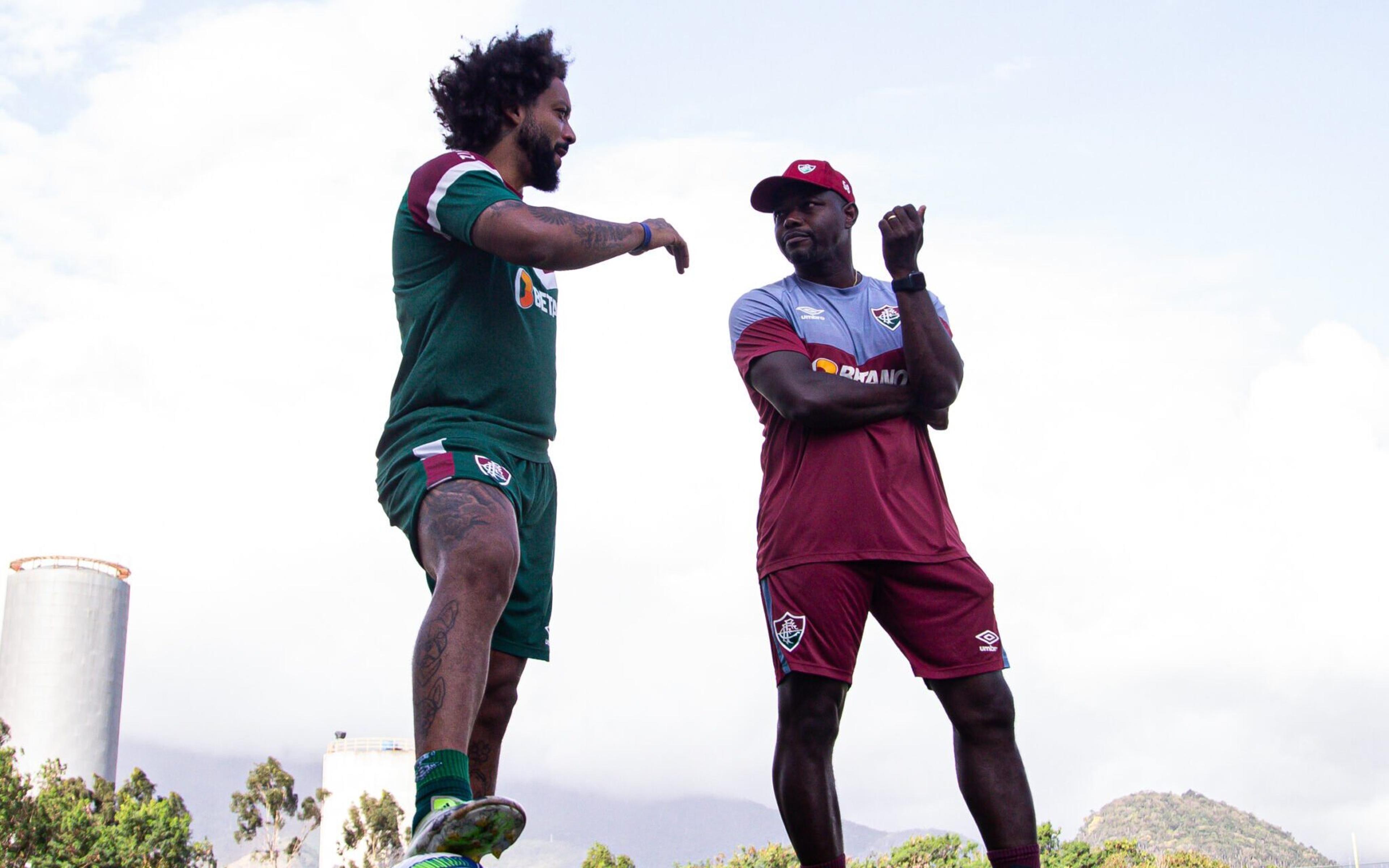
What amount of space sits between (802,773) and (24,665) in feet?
336

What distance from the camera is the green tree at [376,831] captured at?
5591cm

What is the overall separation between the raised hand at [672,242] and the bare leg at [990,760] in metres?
1.67

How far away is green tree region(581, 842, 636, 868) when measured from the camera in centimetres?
5191

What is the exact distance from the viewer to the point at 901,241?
468 cm

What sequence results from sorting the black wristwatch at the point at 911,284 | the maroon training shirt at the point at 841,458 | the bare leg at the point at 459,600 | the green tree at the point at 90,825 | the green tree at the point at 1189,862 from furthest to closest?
the green tree at the point at 1189,862
the green tree at the point at 90,825
the black wristwatch at the point at 911,284
the maroon training shirt at the point at 841,458
the bare leg at the point at 459,600

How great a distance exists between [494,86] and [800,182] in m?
1.37

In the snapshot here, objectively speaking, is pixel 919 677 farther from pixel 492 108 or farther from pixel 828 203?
pixel 492 108

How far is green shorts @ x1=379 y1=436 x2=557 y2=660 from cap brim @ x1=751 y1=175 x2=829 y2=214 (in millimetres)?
1633

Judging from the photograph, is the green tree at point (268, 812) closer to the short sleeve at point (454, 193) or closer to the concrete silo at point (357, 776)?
the concrete silo at point (357, 776)

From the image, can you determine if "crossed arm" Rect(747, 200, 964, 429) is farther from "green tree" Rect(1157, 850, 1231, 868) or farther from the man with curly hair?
"green tree" Rect(1157, 850, 1231, 868)

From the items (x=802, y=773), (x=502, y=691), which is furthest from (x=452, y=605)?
(x=802, y=773)

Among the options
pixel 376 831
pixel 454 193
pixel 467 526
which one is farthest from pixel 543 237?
pixel 376 831

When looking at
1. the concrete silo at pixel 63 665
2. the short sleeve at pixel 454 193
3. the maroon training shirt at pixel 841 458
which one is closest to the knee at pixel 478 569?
the short sleeve at pixel 454 193

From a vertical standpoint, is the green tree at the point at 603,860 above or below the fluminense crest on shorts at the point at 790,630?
above
